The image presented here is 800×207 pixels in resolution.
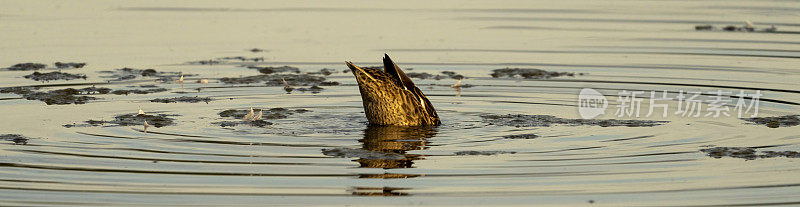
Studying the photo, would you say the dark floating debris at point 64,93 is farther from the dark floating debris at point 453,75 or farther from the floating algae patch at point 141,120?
the dark floating debris at point 453,75

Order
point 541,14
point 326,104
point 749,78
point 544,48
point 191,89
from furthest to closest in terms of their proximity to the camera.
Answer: point 541,14
point 544,48
point 749,78
point 191,89
point 326,104

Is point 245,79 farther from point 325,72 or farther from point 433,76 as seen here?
point 433,76

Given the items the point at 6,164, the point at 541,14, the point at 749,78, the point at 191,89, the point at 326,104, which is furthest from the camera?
the point at 541,14

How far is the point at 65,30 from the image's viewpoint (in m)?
21.6

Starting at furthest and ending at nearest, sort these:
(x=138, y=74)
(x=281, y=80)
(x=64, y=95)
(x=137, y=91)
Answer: (x=138, y=74), (x=281, y=80), (x=137, y=91), (x=64, y=95)

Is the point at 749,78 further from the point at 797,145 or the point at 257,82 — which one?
the point at 257,82

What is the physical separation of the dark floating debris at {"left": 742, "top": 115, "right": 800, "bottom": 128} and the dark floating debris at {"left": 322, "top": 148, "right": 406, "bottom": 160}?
4.18 meters

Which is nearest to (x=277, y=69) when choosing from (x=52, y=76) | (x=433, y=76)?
(x=433, y=76)

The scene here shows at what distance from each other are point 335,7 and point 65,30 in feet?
18.9

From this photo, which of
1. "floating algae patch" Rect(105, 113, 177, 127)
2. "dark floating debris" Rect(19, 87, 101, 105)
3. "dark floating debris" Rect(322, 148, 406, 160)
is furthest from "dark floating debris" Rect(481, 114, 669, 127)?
"dark floating debris" Rect(19, 87, 101, 105)

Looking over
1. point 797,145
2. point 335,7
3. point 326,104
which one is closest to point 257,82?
point 326,104

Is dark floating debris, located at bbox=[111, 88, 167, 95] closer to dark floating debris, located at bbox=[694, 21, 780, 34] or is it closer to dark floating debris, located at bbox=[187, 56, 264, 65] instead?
dark floating debris, located at bbox=[187, 56, 264, 65]

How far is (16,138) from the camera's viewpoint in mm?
12000

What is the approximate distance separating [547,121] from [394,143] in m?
2.01
